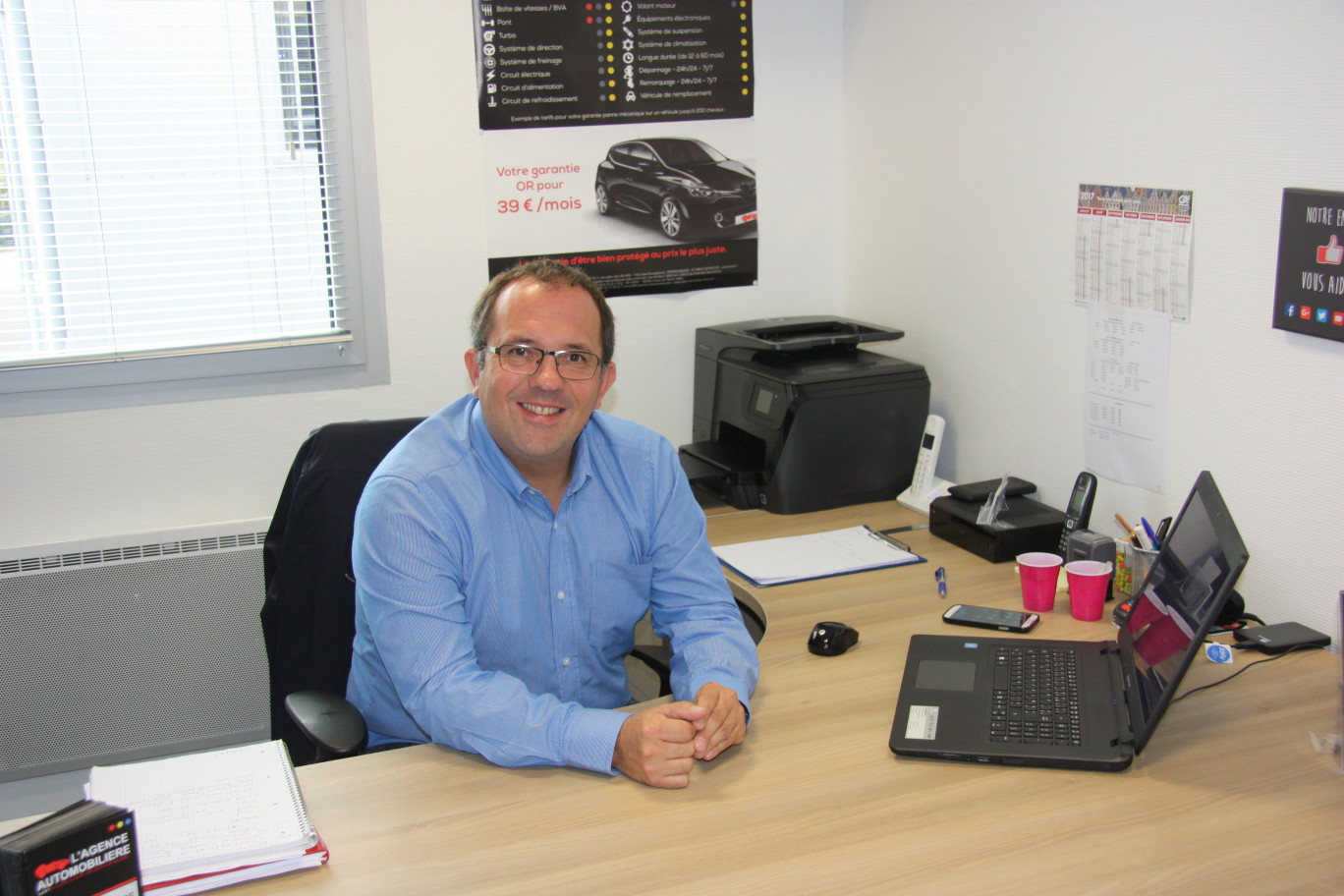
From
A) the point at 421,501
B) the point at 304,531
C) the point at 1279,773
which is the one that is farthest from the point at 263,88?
the point at 1279,773

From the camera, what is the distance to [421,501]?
1.58m

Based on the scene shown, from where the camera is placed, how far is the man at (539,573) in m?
1.42

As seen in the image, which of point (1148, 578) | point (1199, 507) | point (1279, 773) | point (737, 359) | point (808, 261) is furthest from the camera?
point (808, 261)

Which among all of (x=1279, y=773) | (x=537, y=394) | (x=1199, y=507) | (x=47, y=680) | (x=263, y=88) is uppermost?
(x=263, y=88)

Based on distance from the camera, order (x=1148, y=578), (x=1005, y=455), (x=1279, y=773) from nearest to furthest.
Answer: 1. (x=1279, y=773)
2. (x=1148, y=578)
3. (x=1005, y=455)

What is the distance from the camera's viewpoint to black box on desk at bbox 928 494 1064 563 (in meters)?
2.11

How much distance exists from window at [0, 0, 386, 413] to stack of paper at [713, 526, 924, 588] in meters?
1.04

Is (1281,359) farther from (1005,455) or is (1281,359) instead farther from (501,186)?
(501,186)

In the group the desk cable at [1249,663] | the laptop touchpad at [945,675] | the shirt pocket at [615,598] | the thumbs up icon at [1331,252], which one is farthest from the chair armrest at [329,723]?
the thumbs up icon at [1331,252]

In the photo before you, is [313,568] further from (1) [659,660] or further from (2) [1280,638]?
(2) [1280,638]

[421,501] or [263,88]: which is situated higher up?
[263,88]

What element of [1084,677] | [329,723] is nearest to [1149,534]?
[1084,677]

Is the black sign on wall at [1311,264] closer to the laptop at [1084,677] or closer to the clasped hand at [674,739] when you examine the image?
the laptop at [1084,677]

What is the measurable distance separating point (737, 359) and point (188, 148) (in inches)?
51.4
